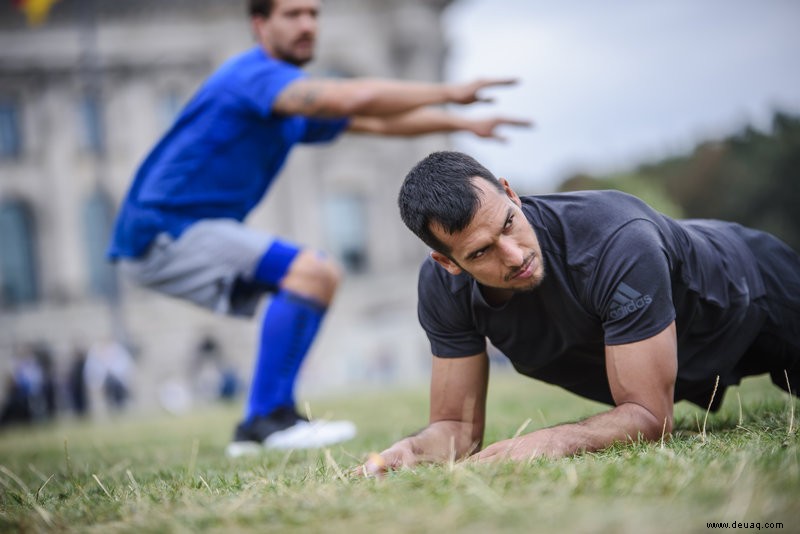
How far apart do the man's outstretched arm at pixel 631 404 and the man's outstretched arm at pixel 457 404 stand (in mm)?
420

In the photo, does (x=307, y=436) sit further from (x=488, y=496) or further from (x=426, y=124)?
(x=488, y=496)

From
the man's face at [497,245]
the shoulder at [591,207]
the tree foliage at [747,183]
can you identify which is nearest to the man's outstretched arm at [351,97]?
the shoulder at [591,207]

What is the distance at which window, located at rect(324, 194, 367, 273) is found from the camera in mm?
40125

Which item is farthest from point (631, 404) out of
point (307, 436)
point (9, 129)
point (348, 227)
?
point (9, 129)

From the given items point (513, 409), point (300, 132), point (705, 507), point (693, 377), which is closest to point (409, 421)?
point (513, 409)

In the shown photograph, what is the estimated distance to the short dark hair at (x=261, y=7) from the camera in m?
5.28

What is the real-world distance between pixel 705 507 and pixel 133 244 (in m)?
4.14

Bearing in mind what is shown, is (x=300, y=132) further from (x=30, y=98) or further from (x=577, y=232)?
(x=30, y=98)

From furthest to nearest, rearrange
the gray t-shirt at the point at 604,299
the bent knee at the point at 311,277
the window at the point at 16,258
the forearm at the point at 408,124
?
the window at the point at 16,258 < the forearm at the point at 408,124 < the bent knee at the point at 311,277 < the gray t-shirt at the point at 604,299

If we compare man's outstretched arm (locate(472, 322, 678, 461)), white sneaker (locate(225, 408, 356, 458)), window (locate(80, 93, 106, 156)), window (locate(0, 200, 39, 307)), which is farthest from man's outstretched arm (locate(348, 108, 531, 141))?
window (locate(80, 93, 106, 156))

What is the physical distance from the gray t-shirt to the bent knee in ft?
5.89

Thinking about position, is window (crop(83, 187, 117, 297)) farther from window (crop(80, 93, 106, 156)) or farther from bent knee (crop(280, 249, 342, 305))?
bent knee (crop(280, 249, 342, 305))

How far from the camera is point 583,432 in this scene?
3037mm

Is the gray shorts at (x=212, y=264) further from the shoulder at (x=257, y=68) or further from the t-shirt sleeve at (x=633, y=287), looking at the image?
the t-shirt sleeve at (x=633, y=287)
